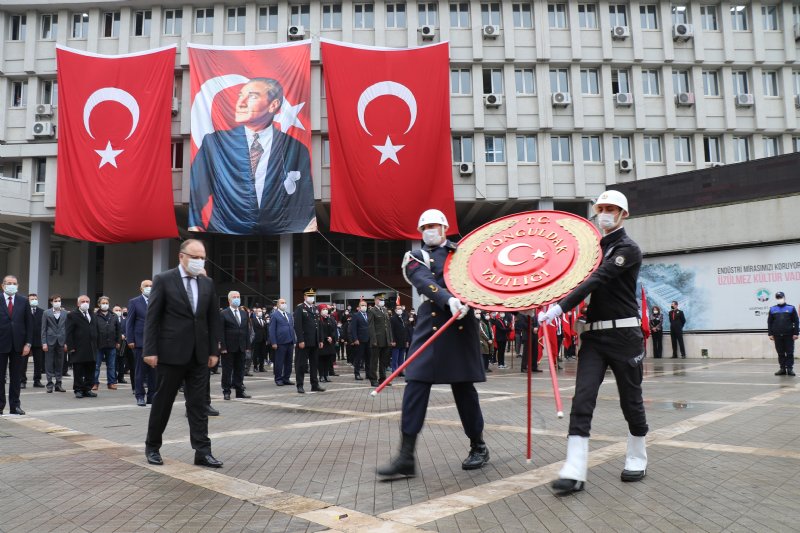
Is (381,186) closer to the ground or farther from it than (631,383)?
farther from it

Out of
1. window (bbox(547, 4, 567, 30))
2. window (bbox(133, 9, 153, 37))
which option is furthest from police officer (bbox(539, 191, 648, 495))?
window (bbox(133, 9, 153, 37))

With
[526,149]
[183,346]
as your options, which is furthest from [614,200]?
[526,149]

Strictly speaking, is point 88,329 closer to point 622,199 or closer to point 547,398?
point 547,398

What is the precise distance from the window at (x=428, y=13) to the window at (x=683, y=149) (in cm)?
1453

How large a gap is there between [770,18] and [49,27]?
132ft

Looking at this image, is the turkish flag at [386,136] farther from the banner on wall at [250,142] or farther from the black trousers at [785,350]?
the black trousers at [785,350]

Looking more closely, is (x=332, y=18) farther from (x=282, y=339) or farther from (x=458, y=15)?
(x=282, y=339)

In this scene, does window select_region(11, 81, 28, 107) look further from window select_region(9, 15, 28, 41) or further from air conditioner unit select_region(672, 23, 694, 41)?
air conditioner unit select_region(672, 23, 694, 41)

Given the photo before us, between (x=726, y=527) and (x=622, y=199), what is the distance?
2.41 metres

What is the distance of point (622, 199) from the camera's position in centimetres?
478

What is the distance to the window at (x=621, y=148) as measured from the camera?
3266 cm

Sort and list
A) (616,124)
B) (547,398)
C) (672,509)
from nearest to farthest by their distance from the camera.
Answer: (672,509) → (547,398) → (616,124)

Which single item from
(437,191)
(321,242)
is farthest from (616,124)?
(321,242)

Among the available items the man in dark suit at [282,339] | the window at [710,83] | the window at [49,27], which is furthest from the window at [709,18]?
the window at [49,27]
